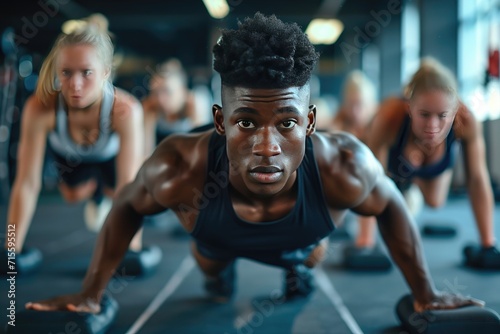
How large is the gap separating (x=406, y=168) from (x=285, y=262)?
4.07 ft

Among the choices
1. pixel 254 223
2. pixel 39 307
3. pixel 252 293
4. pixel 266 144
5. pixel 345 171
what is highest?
pixel 266 144

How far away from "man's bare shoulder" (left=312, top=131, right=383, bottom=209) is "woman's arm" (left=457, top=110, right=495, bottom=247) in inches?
43.0

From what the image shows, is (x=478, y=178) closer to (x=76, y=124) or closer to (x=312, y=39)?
(x=312, y=39)

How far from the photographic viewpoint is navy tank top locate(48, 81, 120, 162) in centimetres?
235

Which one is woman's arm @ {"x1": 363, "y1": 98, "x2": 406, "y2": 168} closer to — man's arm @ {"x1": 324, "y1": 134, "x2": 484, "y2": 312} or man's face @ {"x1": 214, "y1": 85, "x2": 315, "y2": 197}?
man's arm @ {"x1": 324, "y1": 134, "x2": 484, "y2": 312}

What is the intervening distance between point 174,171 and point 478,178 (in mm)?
1697

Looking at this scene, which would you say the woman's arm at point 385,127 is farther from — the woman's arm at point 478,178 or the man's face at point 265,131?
the man's face at point 265,131

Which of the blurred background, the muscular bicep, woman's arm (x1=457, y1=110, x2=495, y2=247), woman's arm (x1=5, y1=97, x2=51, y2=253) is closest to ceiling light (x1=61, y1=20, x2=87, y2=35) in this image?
the blurred background

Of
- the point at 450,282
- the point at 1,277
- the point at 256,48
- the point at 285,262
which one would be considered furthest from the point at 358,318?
the point at 1,277

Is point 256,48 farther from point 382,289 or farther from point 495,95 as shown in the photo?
point 495,95

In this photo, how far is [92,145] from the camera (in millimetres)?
2670

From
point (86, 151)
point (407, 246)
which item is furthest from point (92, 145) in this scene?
point (407, 246)

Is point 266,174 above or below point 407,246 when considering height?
above

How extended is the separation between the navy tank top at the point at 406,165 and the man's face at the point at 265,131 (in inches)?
50.6
